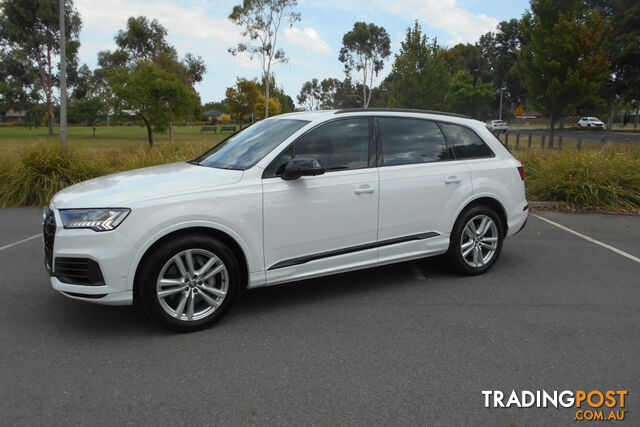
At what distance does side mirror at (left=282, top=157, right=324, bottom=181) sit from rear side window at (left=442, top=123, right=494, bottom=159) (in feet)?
6.13

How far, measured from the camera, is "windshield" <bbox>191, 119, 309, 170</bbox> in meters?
4.43

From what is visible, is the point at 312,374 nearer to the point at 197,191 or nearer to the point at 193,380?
the point at 193,380

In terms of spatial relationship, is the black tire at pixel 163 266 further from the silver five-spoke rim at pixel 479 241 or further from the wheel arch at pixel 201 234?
the silver five-spoke rim at pixel 479 241

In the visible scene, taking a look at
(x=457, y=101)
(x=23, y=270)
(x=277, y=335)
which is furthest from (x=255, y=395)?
(x=457, y=101)

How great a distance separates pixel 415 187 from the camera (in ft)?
15.8

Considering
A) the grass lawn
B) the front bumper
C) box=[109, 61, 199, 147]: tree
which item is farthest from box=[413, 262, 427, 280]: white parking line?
box=[109, 61, 199, 147]: tree

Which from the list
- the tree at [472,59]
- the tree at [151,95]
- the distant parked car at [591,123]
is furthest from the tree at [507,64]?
the tree at [151,95]

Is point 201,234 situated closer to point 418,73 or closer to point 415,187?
point 415,187

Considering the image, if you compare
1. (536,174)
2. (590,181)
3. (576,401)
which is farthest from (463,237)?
(536,174)

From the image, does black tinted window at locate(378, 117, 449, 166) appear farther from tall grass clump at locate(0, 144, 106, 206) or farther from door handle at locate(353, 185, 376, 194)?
tall grass clump at locate(0, 144, 106, 206)

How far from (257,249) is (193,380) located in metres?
1.18

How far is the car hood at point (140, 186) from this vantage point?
3750 mm

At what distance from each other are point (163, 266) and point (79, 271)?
578mm

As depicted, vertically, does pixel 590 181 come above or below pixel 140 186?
below
